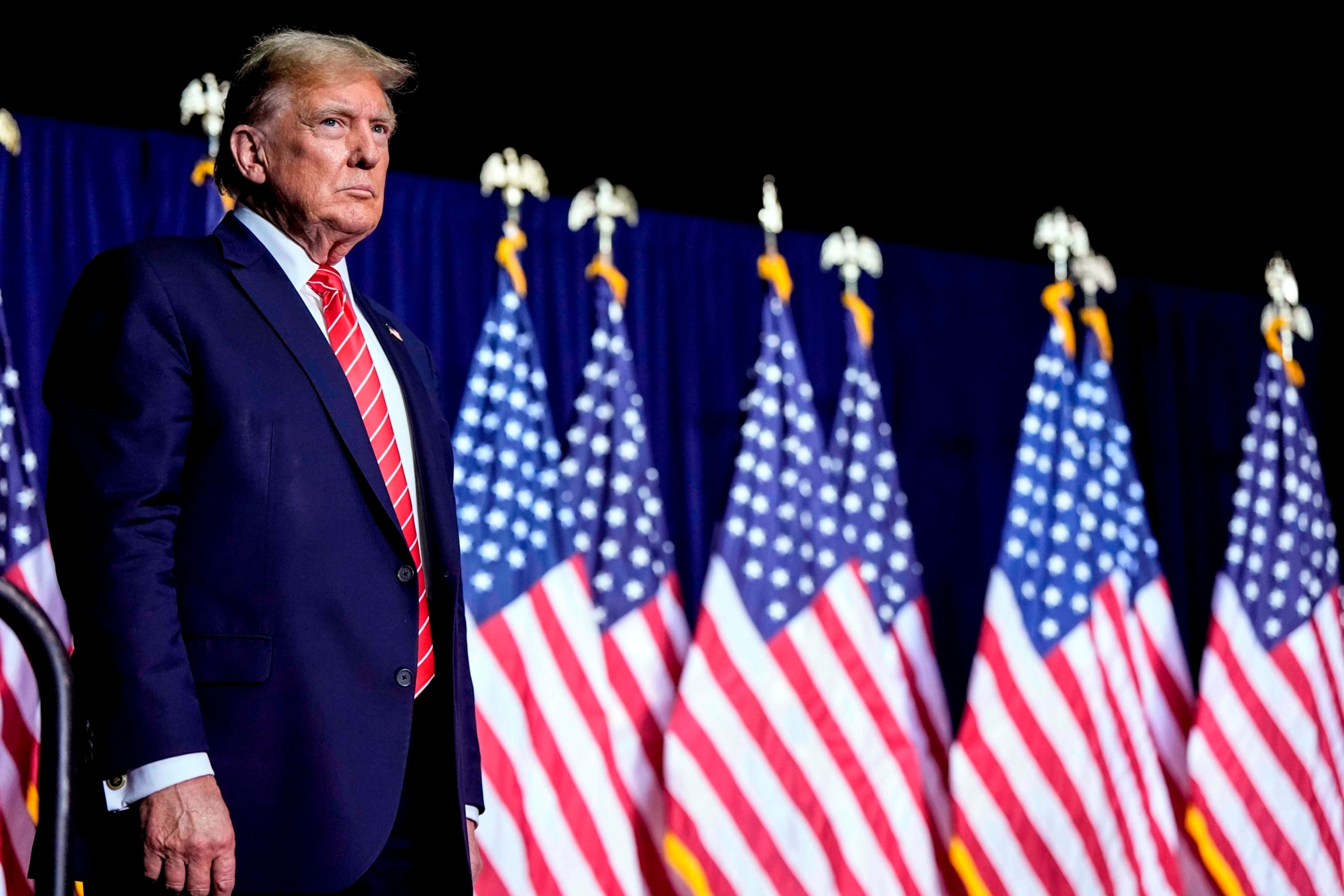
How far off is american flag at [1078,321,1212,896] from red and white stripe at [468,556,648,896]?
5.18 ft

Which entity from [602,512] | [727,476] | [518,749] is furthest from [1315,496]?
[518,749]

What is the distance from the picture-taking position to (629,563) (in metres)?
3.56

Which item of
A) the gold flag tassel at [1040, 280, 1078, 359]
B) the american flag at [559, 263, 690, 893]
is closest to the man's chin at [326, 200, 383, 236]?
the american flag at [559, 263, 690, 893]

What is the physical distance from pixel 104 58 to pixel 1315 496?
359 cm

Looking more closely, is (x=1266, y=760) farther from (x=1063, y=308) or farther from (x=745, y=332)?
(x=745, y=332)

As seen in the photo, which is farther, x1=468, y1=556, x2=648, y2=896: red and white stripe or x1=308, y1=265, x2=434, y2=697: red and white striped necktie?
x1=468, y1=556, x2=648, y2=896: red and white stripe

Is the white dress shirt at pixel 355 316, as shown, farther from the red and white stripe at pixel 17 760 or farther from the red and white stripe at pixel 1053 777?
the red and white stripe at pixel 1053 777

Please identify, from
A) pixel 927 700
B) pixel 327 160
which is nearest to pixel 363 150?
pixel 327 160

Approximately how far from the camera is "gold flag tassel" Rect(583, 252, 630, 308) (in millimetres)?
3676

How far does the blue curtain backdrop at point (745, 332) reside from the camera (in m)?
3.19

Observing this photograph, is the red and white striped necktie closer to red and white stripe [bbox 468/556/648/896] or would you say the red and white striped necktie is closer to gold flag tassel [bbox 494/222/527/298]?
red and white stripe [bbox 468/556/648/896]

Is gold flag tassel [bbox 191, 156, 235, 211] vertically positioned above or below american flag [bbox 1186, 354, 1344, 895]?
above

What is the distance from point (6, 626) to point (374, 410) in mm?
1677

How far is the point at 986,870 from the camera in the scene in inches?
144
